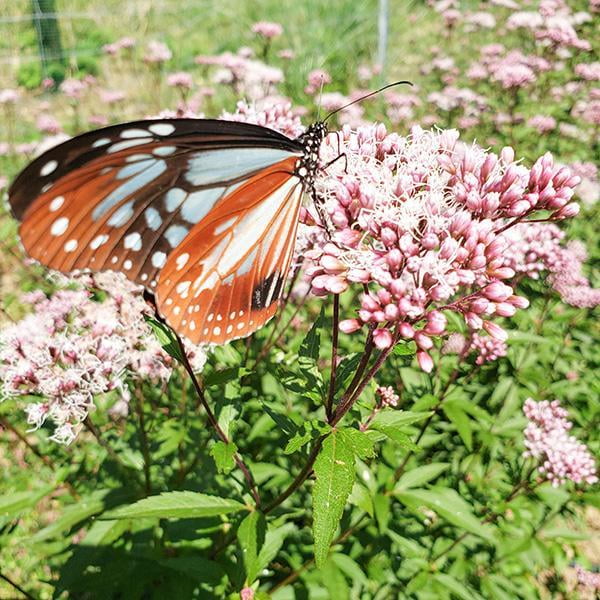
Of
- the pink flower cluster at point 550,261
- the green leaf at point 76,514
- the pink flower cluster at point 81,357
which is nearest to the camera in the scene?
the pink flower cluster at point 81,357

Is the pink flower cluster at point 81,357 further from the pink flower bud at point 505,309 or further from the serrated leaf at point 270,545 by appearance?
the pink flower bud at point 505,309

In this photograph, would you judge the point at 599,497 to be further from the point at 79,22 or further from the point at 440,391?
the point at 79,22

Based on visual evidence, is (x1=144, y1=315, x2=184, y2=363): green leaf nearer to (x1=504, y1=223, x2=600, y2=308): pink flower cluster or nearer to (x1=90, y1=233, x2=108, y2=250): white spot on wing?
(x1=90, y1=233, x2=108, y2=250): white spot on wing

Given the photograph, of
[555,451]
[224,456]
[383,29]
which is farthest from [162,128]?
[383,29]

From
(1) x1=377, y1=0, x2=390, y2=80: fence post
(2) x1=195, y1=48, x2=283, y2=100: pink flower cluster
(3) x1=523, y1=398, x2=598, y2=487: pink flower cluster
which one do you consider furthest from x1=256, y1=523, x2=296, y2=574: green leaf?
(1) x1=377, y1=0, x2=390, y2=80: fence post

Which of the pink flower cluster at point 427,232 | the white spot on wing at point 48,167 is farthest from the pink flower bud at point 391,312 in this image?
the white spot on wing at point 48,167

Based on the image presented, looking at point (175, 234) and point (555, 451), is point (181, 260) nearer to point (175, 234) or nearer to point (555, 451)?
point (175, 234)
